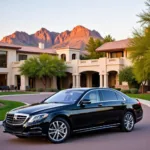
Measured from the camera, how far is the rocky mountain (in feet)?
588

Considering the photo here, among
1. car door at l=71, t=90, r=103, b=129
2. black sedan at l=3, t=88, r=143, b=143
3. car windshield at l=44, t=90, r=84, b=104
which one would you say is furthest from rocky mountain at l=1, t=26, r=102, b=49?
car door at l=71, t=90, r=103, b=129

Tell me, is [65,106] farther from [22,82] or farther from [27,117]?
[22,82]

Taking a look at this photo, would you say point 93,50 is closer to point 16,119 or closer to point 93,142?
point 93,142

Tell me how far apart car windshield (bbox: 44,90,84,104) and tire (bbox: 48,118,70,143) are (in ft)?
2.90

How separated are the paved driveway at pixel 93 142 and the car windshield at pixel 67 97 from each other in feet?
3.77

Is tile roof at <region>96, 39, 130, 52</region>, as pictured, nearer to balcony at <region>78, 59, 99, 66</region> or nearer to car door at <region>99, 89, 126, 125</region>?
balcony at <region>78, 59, 99, 66</region>

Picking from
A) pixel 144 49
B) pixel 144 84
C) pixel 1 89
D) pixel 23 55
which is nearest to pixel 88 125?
pixel 144 49

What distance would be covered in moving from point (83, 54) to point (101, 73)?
23.7 metres

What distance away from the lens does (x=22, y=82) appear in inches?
2188

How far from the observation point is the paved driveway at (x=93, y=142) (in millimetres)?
8867

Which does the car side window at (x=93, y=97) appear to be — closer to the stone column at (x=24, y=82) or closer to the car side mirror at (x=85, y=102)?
the car side mirror at (x=85, y=102)

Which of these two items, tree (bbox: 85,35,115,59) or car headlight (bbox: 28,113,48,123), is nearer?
car headlight (bbox: 28,113,48,123)

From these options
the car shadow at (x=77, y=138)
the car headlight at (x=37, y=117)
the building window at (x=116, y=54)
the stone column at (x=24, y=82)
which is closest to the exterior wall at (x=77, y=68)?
the stone column at (x=24, y=82)

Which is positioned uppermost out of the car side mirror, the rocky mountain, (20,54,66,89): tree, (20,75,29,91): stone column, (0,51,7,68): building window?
Answer: the rocky mountain
